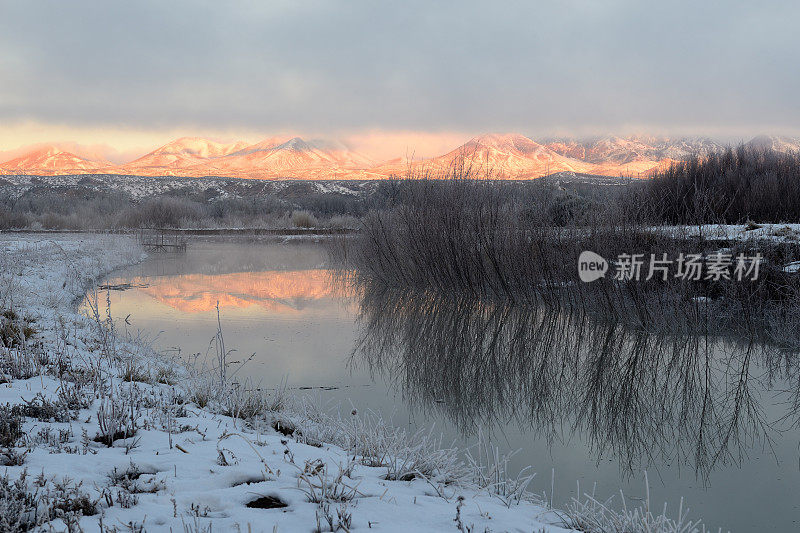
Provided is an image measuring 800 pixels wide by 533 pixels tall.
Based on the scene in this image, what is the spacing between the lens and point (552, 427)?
4.76m

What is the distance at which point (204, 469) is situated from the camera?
9.85 ft

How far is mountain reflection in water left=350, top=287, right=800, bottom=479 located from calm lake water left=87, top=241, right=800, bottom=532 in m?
0.02

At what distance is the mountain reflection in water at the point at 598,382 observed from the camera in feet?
15.1

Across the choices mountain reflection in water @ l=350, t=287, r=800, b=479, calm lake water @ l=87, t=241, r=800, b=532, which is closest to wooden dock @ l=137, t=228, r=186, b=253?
calm lake water @ l=87, t=241, r=800, b=532

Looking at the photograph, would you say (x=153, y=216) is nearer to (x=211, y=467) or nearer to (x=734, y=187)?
(x=734, y=187)

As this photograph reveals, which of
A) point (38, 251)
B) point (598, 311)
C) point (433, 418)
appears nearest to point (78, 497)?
point (433, 418)

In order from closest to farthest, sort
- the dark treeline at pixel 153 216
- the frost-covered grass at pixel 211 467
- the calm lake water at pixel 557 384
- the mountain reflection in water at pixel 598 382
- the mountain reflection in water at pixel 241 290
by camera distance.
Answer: the frost-covered grass at pixel 211 467 → the calm lake water at pixel 557 384 → the mountain reflection in water at pixel 598 382 → the mountain reflection in water at pixel 241 290 → the dark treeline at pixel 153 216

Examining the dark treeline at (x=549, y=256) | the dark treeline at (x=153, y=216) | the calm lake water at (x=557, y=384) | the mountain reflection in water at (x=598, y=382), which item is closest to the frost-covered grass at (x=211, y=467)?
the calm lake water at (x=557, y=384)

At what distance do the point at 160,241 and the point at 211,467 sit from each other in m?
23.7

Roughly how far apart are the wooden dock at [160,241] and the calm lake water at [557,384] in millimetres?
11765

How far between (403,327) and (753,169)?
9339mm

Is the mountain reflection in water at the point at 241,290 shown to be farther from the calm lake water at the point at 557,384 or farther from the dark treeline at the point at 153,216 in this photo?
the dark treeline at the point at 153,216

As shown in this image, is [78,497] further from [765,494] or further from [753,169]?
[753,169]

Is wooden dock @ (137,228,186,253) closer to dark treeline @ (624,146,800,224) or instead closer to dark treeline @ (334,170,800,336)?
dark treeline @ (334,170,800,336)
